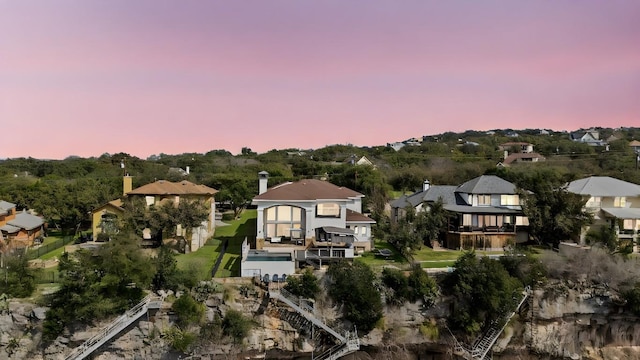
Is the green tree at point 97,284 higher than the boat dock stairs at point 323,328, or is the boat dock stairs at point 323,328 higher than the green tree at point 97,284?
the green tree at point 97,284

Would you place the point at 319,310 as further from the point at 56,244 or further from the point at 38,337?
the point at 56,244

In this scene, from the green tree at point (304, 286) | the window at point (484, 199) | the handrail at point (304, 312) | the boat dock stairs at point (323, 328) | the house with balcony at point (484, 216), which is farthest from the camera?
the window at point (484, 199)

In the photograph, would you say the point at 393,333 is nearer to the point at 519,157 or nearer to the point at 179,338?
A: the point at 179,338

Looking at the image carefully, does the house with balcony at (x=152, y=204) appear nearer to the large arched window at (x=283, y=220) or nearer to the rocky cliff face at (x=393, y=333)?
the large arched window at (x=283, y=220)

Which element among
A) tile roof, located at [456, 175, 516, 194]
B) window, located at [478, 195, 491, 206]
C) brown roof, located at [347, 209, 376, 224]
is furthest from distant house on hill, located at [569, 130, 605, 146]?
brown roof, located at [347, 209, 376, 224]

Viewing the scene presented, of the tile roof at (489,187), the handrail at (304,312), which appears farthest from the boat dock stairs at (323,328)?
the tile roof at (489,187)

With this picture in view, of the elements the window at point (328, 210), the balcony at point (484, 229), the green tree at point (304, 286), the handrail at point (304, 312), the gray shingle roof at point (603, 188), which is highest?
the gray shingle roof at point (603, 188)

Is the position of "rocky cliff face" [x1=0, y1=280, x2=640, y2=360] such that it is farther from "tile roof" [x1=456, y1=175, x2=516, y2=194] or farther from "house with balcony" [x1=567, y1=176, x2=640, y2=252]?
"tile roof" [x1=456, y1=175, x2=516, y2=194]
